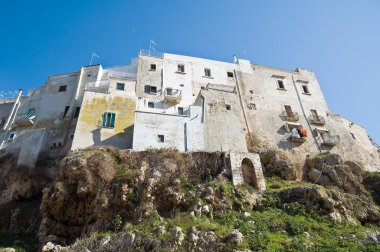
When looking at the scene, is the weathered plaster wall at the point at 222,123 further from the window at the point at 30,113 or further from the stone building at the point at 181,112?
the window at the point at 30,113

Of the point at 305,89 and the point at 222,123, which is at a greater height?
the point at 305,89

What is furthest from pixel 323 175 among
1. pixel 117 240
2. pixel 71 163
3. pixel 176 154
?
pixel 71 163

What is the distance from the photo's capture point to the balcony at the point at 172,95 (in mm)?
29469

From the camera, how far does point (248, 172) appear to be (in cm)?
2297

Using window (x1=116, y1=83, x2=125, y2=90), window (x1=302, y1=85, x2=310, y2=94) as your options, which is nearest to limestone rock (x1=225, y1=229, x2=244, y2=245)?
window (x1=116, y1=83, x2=125, y2=90)

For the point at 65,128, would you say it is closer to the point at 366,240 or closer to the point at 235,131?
the point at 235,131

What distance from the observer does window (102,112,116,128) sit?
25.9 meters

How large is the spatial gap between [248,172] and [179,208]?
20.7 feet

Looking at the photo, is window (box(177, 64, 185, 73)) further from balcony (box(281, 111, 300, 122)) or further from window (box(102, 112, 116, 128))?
balcony (box(281, 111, 300, 122))

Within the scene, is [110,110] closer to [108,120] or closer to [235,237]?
[108,120]

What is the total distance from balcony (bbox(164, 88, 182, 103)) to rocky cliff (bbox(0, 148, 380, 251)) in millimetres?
8040

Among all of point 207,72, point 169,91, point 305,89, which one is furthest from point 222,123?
point 305,89

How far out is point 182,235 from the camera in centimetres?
1598

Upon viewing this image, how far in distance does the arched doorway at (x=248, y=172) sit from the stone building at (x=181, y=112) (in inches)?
25.1
